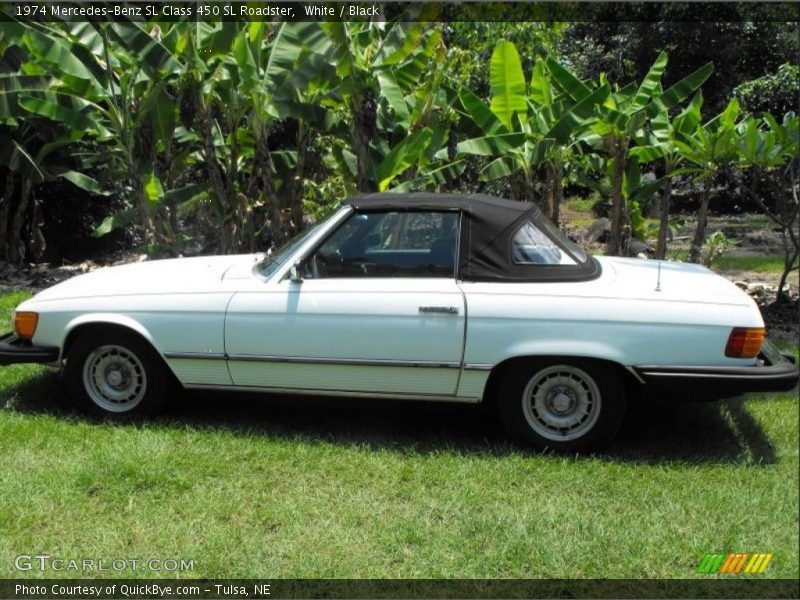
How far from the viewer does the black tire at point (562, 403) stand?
4855mm

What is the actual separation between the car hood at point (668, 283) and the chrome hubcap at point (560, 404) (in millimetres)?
590

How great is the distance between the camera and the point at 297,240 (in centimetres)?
545

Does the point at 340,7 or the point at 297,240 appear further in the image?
the point at 340,7

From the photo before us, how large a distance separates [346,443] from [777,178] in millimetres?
6403

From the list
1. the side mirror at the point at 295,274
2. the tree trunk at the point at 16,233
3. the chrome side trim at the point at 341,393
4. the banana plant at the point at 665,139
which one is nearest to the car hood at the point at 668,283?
the chrome side trim at the point at 341,393

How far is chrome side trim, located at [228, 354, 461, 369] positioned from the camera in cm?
493

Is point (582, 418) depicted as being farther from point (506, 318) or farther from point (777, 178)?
point (777, 178)

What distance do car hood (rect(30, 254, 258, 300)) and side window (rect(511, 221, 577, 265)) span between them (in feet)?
5.81

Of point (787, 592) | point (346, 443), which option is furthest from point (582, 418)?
point (787, 592)

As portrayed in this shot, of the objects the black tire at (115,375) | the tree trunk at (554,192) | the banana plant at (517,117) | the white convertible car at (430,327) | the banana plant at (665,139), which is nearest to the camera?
the white convertible car at (430,327)

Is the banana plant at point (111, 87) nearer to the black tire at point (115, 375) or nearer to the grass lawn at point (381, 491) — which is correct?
the black tire at point (115, 375)

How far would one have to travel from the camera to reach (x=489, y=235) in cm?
513

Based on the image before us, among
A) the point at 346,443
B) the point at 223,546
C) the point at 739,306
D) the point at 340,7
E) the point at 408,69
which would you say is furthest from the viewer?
the point at 408,69

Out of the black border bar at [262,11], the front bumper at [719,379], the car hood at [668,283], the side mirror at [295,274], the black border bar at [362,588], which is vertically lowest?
the black border bar at [362,588]
